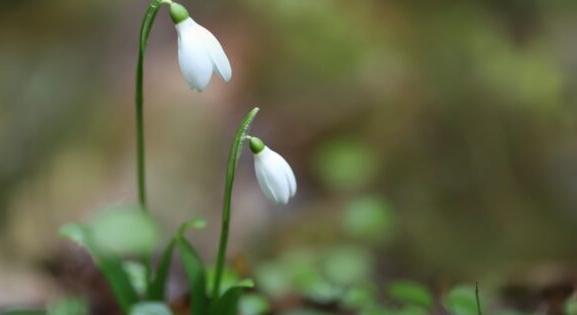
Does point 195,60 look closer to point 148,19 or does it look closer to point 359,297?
point 148,19

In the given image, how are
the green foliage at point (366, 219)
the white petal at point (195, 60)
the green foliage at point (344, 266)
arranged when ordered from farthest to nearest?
the green foliage at point (366, 219) < the green foliage at point (344, 266) < the white petal at point (195, 60)

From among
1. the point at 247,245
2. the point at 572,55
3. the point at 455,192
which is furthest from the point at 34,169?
the point at 572,55

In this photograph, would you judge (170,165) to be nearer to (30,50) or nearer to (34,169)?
(34,169)

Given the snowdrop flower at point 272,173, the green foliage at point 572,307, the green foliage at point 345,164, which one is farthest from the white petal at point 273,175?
the green foliage at point 345,164

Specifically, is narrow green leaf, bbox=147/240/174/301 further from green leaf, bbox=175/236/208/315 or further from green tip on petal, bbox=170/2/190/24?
green tip on petal, bbox=170/2/190/24

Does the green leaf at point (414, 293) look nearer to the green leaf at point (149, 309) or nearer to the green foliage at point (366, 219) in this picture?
the green leaf at point (149, 309)

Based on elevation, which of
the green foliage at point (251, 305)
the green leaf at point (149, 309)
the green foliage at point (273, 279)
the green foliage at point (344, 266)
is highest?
the green leaf at point (149, 309)
